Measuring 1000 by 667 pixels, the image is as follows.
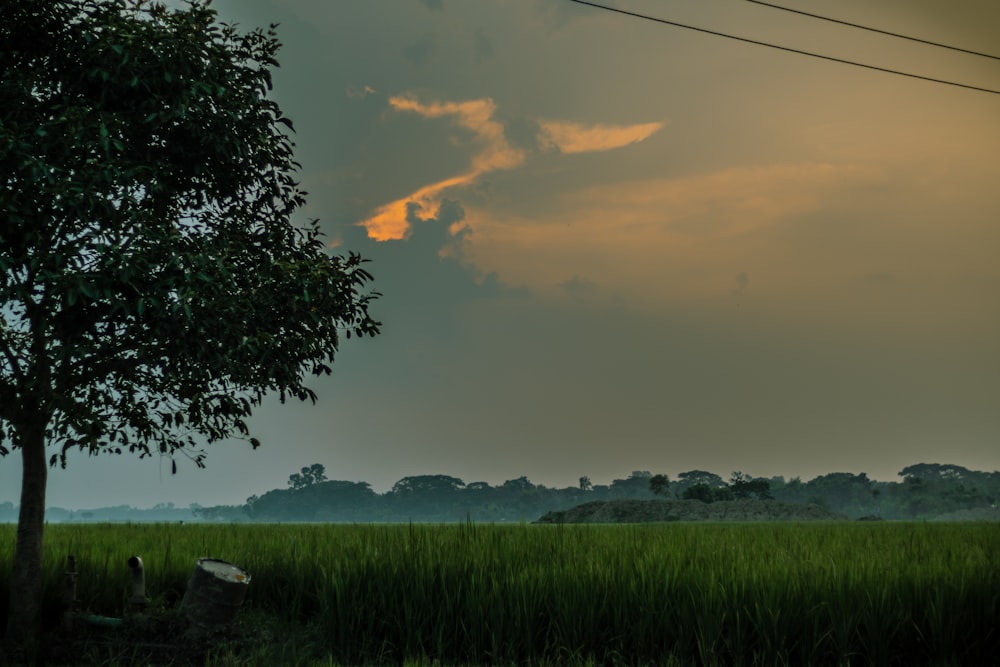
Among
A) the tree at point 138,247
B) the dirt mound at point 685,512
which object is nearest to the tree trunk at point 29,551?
the tree at point 138,247

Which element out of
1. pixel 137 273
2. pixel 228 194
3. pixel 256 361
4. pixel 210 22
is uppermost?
pixel 210 22

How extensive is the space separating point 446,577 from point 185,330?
449 centimetres

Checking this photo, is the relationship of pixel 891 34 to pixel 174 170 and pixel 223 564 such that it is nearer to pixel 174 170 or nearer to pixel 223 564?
pixel 174 170

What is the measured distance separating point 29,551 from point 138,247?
14.4 ft

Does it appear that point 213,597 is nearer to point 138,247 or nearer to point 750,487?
point 138,247

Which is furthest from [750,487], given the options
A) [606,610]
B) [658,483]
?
[606,610]

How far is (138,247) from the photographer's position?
9.62 m

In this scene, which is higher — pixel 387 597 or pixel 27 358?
pixel 27 358

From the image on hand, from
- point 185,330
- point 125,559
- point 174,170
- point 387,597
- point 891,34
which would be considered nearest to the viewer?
point 185,330

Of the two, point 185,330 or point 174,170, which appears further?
point 174,170

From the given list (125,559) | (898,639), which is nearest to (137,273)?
(125,559)

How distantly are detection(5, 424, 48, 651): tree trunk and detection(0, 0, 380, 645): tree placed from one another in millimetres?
23

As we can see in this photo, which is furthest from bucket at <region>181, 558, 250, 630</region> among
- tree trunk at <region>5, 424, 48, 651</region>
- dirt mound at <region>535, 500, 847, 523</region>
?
dirt mound at <region>535, 500, 847, 523</region>

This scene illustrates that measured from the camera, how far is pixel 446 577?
35.4ft
